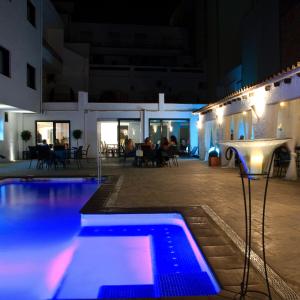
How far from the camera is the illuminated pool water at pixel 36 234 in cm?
434

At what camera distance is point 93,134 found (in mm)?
19641

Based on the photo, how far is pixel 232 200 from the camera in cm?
678

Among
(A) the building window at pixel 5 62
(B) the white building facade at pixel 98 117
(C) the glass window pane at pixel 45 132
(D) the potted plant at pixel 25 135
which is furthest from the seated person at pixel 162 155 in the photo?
(D) the potted plant at pixel 25 135

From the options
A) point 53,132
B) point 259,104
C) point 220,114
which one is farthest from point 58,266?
point 53,132

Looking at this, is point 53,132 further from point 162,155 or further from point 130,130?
point 162,155

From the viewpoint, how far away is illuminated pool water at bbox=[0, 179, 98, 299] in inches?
171

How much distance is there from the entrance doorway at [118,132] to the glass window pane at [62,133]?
161 centimetres

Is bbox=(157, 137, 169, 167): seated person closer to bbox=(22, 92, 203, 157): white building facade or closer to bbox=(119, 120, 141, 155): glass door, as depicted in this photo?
bbox=(22, 92, 203, 157): white building facade

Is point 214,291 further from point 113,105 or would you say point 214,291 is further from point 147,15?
point 147,15

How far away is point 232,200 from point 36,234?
3.41 metres

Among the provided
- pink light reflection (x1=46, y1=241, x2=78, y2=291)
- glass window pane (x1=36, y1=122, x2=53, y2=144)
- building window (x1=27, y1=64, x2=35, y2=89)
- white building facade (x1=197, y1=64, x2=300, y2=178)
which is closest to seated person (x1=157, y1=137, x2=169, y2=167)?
white building facade (x1=197, y1=64, x2=300, y2=178)

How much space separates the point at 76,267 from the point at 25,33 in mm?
13711

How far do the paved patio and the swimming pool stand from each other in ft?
2.02

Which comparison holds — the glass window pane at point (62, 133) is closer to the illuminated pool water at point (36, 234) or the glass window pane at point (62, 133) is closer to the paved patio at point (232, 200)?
the paved patio at point (232, 200)
